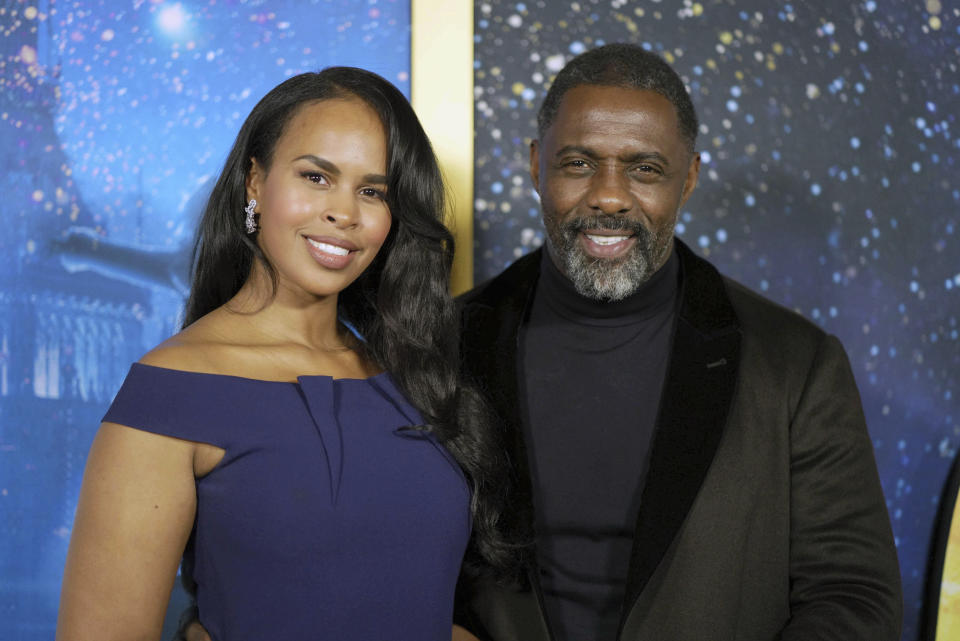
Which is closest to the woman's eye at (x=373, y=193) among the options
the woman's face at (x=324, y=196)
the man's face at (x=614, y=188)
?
the woman's face at (x=324, y=196)

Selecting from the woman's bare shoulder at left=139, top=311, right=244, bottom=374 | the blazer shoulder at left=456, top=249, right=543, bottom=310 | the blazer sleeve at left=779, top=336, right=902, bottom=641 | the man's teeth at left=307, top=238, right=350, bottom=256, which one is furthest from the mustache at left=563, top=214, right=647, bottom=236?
the woman's bare shoulder at left=139, top=311, right=244, bottom=374

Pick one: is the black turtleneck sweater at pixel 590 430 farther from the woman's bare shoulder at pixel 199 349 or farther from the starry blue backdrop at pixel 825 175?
the woman's bare shoulder at pixel 199 349

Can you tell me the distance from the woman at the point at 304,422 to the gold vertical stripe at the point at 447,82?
0.58 metres

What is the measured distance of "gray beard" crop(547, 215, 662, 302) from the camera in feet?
6.82

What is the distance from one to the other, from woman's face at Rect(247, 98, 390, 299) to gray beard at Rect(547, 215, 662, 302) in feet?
1.54

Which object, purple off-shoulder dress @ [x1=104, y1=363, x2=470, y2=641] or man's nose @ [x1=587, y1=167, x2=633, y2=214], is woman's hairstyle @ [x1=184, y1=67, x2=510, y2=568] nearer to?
purple off-shoulder dress @ [x1=104, y1=363, x2=470, y2=641]

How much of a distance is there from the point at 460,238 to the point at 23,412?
48.2 inches

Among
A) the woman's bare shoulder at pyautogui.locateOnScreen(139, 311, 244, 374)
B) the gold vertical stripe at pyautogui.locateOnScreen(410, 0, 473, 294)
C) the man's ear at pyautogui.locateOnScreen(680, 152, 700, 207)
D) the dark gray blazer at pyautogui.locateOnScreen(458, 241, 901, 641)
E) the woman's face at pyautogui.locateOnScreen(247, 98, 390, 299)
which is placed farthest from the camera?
the gold vertical stripe at pyautogui.locateOnScreen(410, 0, 473, 294)

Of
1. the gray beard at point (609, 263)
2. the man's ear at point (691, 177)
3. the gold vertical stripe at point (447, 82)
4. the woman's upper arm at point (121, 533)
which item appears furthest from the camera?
the gold vertical stripe at point (447, 82)

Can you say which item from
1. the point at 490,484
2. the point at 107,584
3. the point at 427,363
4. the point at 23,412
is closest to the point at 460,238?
the point at 427,363

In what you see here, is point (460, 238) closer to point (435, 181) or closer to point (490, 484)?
point (435, 181)

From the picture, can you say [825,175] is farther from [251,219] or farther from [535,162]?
[251,219]

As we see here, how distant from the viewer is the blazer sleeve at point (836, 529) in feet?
6.10

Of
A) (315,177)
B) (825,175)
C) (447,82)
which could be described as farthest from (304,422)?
(825,175)
